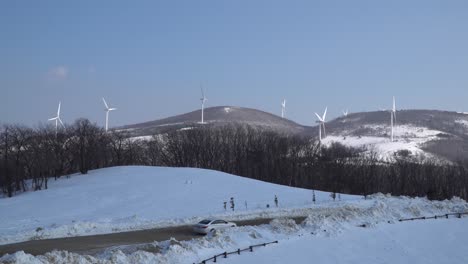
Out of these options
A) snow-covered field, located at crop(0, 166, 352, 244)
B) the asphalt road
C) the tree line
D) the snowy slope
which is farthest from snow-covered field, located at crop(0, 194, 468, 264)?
the tree line

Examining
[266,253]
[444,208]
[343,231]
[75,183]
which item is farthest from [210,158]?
[266,253]

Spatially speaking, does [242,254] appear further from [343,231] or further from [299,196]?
[299,196]

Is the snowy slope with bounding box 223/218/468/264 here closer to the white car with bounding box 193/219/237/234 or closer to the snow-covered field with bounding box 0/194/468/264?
the snow-covered field with bounding box 0/194/468/264

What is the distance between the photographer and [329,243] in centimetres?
3000

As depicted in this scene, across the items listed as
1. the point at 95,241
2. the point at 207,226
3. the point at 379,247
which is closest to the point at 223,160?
the point at 379,247

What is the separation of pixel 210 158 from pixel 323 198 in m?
50.2

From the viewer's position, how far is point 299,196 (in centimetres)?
5272

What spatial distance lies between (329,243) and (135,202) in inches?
882

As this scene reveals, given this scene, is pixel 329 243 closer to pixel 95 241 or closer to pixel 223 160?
pixel 95 241

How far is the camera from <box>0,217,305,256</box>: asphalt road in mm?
23406

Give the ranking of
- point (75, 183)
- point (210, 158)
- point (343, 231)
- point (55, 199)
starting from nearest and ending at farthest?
point (343, 231) < point (55, 199) < point (75, 183) < point (210, 158)

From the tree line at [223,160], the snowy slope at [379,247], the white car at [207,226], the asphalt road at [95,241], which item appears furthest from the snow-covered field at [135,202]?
the tree line at [223,160]

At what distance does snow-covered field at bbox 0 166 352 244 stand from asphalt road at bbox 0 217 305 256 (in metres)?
2.22

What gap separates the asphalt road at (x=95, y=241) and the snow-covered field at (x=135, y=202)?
2.22 metres
